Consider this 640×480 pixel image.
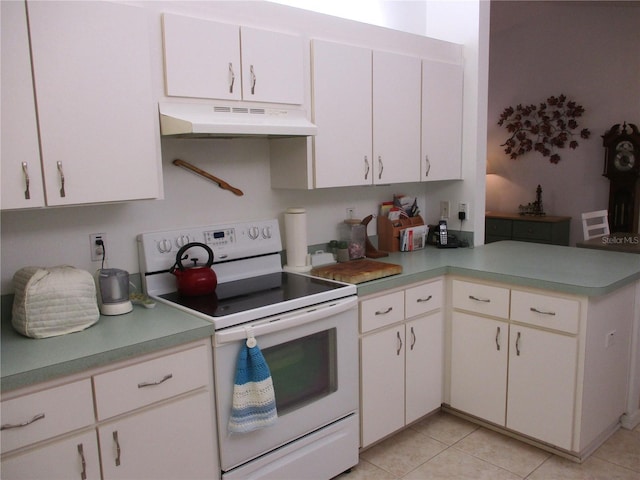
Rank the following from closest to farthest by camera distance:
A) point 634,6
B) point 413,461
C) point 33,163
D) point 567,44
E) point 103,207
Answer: point 33,163 < point 103,207 < point 413,461 < point 634,6 < point 567,44

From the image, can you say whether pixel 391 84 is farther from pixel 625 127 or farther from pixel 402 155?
pixel 625 127

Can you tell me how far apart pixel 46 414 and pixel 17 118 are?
935 millimetres

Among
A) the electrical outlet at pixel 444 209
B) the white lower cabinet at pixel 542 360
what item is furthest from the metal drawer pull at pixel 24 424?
the electrical outlet at pixel 444 209

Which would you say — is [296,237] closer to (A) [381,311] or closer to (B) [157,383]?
(A) [381,311]

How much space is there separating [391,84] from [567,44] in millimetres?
3763

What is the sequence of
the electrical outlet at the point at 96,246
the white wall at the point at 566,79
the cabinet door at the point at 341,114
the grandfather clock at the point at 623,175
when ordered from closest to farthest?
the electrical outlet at the point at 96,246, the cabinet door at the point at 341,114, the grandfather clock at the point at 623,175, the white wall at the point at 566,79

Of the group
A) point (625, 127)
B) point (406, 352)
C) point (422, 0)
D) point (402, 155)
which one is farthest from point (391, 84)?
point (625, 127)

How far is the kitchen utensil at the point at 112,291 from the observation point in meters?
2.01

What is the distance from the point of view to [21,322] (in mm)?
1777

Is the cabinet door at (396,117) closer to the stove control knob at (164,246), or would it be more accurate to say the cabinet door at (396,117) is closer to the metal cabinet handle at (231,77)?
the metal cabinet handle at (231,77)

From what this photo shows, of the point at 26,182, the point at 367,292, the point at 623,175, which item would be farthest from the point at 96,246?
the point at 623,175

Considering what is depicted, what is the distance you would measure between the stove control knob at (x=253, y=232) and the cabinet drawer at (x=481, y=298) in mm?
1096

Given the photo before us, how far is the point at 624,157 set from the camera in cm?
515

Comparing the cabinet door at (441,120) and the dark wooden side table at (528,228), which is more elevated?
the cabinet door at (441,120)
